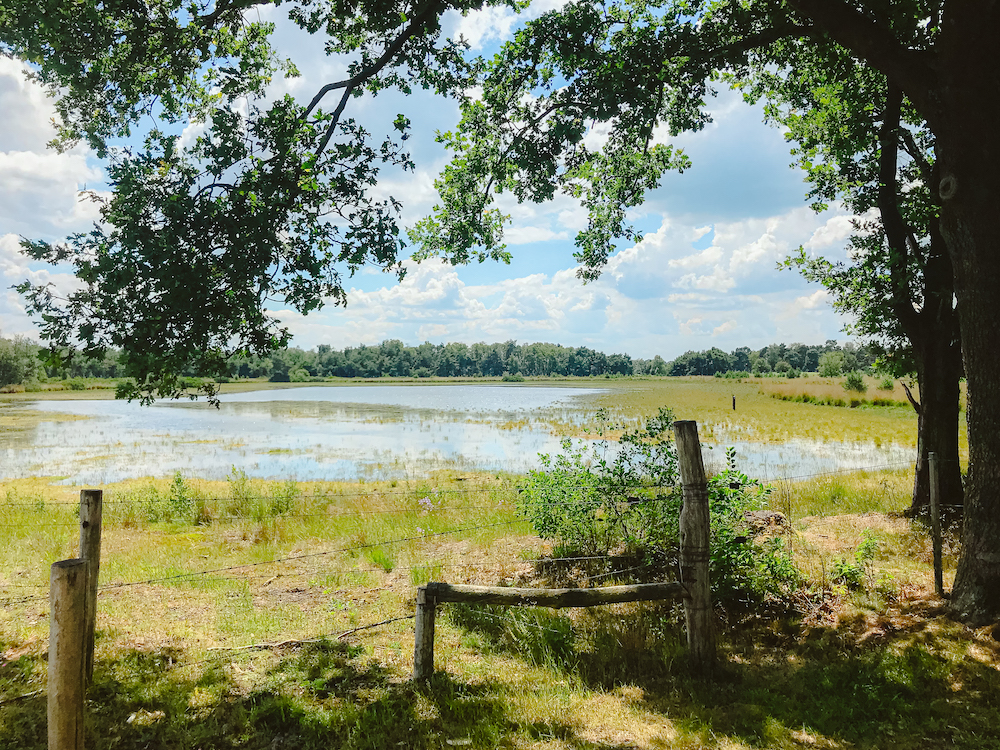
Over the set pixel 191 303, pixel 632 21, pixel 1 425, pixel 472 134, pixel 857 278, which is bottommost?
pixel 1 425

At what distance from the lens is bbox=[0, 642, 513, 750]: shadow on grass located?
14.6 feet

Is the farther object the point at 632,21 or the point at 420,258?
the point at 420,258

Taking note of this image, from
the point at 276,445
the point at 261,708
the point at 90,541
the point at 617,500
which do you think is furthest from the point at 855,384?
the point at 90,541

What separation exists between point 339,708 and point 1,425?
41644 millimetres

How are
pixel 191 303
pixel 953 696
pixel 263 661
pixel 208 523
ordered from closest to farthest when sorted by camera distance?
pixel 953 696
pixel 263 661
pixel 191 303
pixel 208 523

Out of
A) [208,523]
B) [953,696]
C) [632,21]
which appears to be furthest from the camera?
[208,523]

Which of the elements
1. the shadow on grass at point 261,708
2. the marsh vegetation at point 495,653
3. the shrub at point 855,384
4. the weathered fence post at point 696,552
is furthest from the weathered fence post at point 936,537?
the shrub at point 855,384

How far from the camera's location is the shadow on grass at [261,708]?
446 centimetres

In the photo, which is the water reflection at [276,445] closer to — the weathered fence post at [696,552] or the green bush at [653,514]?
the green bush at [653,514]

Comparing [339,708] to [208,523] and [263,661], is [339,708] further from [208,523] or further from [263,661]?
[208,523]

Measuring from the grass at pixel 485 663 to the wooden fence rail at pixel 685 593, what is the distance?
0.88 ft

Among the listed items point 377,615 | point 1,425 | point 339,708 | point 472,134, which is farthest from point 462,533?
point 1,425

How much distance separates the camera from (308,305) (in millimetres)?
7359

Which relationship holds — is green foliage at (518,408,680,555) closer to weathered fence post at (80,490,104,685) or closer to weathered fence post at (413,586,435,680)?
weathered fence post at (413,586,435,680)
